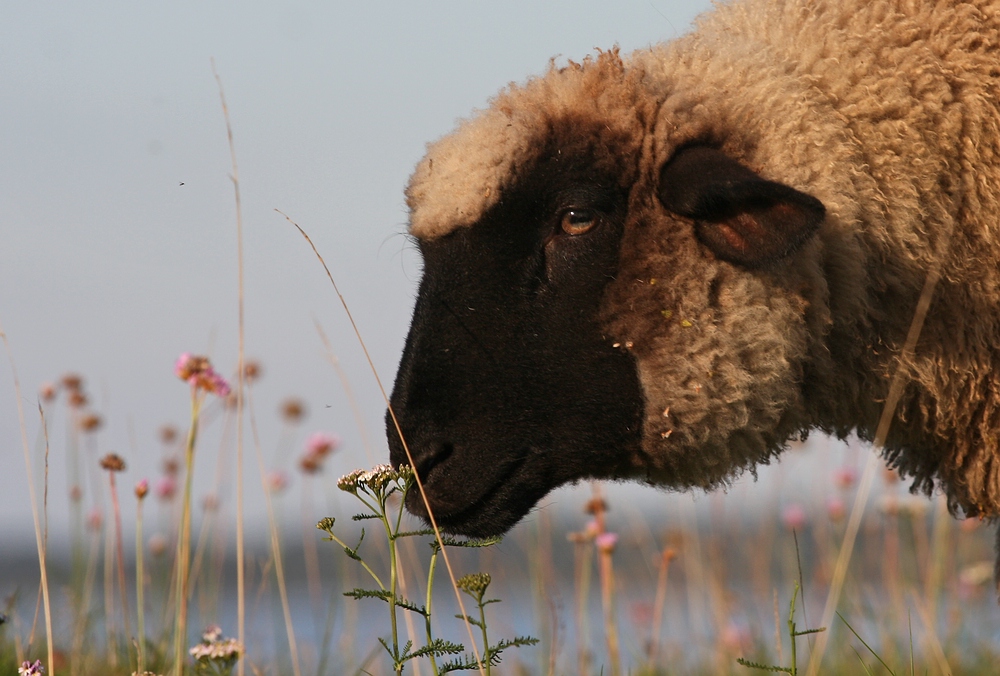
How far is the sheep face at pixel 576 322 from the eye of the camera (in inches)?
103

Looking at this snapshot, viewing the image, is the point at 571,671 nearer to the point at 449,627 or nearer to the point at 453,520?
the point at 453,520

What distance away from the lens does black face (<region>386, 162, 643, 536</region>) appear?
262 cm

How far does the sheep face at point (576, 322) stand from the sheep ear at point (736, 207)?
0.01m

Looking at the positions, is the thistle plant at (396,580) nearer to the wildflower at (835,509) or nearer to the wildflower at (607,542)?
the wildflower at (607,542)

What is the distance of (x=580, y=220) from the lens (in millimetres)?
2641

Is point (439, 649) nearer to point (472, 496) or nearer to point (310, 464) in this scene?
point (472, 496)

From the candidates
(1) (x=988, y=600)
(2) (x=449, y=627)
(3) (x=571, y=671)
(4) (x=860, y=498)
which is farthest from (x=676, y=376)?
(2) (x=449, y=627)

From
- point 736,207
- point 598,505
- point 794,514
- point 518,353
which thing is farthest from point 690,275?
point 794,514

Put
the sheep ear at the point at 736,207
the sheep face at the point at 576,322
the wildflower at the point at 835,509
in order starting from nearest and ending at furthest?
1. the sheep ear at the point at 736,207
2. the sheep face at the point at 576,322
3. the wildflower at the point at 835,509

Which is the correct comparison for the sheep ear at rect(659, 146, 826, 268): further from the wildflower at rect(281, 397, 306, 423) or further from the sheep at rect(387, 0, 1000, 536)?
the wildflower at rect(281, 397, 306, 423)

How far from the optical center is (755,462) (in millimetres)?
2828

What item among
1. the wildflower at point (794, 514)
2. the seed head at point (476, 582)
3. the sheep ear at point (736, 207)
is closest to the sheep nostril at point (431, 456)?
the seed head at point (476, 582)

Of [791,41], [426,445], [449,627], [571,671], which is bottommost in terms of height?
[449,627]

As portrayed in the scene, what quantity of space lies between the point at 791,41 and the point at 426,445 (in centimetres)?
158
